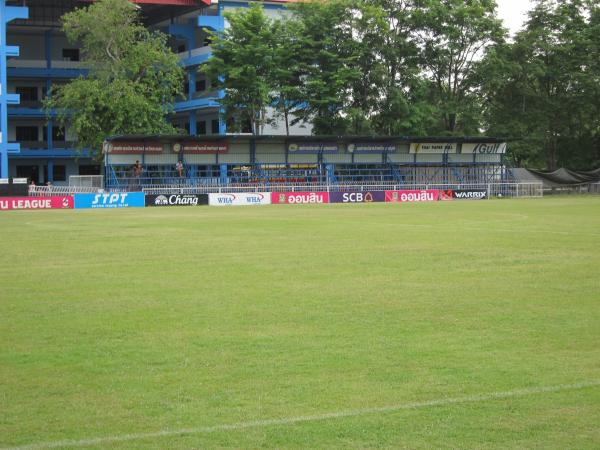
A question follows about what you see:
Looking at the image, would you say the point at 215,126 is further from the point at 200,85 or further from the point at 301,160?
the point at 301,160

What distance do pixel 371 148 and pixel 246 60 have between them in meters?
11.8

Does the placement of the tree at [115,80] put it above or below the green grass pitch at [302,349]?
above

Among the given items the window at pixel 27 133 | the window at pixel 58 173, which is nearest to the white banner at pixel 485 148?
the window at pixel 58 173

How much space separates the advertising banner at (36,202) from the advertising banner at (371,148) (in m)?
22.8

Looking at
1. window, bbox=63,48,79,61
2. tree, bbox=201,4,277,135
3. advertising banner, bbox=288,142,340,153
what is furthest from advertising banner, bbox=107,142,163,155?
window, bbox=63,48,79,61

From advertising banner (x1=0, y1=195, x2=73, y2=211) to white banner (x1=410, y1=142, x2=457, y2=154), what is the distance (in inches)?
1084

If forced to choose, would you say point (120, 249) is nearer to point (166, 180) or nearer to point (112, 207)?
point (112, 207)

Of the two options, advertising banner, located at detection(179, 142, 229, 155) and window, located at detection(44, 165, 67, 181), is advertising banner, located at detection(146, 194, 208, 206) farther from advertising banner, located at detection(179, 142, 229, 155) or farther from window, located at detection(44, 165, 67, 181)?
window, located at detection(44, 165, 67, 181)

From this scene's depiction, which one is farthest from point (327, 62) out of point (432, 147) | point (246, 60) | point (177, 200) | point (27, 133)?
point (27, 133)

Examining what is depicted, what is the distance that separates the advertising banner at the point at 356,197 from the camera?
5712cm

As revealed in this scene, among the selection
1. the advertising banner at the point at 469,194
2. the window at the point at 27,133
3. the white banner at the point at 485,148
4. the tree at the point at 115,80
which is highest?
the tree at the point at 115,80

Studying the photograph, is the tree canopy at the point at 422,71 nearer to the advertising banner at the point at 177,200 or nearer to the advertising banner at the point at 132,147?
the advertising banner at the point at 132,147

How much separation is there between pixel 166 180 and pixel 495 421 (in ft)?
177

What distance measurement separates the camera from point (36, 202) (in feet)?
166
